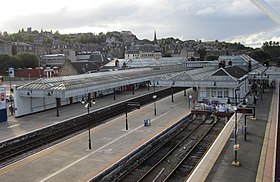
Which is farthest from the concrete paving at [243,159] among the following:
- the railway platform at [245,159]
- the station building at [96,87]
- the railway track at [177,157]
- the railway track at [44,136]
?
the railway track at [44,136]

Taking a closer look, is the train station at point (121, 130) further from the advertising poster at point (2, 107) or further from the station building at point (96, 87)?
the advertising poster at point (2, 107)

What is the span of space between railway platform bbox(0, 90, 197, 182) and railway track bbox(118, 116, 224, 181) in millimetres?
1360

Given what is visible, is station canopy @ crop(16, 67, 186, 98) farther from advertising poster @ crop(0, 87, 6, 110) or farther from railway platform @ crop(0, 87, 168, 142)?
advertising poster @ crop(0, 87, 6, 110)

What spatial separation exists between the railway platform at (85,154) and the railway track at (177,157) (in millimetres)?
1360

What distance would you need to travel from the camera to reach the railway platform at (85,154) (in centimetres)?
1708

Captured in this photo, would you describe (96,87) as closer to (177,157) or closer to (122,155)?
(177,157)

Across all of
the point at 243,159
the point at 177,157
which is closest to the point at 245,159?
the point at 243,159

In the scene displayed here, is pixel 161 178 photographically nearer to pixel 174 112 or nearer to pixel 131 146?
pixel 131 146

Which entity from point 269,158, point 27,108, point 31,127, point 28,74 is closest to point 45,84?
point 27,108

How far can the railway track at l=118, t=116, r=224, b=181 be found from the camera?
18.4m

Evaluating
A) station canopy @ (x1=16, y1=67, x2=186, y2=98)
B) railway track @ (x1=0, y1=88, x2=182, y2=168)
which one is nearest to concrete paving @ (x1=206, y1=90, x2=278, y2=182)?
railway track @ (x1=0, y1=88, x2=182, y2=168)

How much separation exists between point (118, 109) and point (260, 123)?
1833cm

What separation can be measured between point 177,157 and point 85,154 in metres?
6.56

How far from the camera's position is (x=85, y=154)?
67.1 ft
